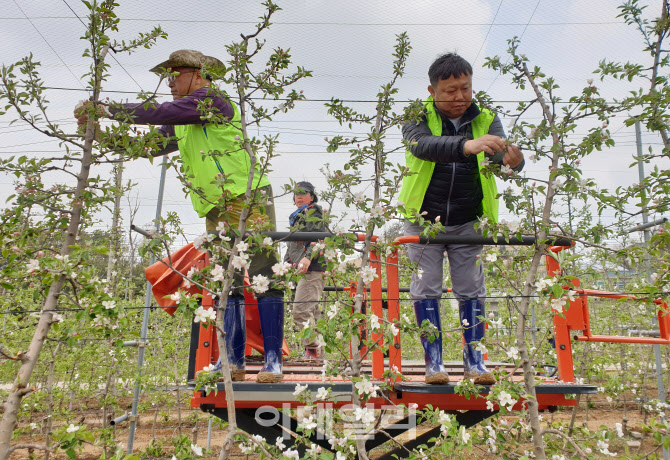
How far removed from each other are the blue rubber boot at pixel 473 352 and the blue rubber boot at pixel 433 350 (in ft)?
0.48

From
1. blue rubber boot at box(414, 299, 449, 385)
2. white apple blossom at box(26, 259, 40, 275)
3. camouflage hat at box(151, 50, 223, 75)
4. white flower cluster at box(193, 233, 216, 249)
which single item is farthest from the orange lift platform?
camouflage hat at box(151, 50, 223, 75)

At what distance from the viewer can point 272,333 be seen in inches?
110

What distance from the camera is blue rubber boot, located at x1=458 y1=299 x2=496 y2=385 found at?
2596mm

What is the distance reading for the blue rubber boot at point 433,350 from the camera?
2.60 metres

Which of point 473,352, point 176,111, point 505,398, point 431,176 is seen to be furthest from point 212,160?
point 505,398

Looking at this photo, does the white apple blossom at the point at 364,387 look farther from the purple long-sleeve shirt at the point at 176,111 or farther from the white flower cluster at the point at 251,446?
the purple long-sleeve shirt at the point at 176,111

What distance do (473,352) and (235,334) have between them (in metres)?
1.39

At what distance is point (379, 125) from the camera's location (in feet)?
8.20

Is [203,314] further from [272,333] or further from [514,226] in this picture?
[514,226]

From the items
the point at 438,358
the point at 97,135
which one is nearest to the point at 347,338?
the point at 438,358

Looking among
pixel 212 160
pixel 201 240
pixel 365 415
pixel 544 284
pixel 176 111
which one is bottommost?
pixel 365 415

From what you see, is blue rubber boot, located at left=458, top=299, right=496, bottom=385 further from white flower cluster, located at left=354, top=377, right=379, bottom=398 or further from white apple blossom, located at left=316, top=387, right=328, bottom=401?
white apple blossom, located at left=316, top=387, right=328, bottom=401

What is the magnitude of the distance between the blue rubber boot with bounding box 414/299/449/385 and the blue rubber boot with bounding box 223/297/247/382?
1.05 m

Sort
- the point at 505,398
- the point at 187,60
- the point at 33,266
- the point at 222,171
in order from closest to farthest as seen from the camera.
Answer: the point at 33,266, the point at 505,398, the point at 222,171, the point at 187,60
